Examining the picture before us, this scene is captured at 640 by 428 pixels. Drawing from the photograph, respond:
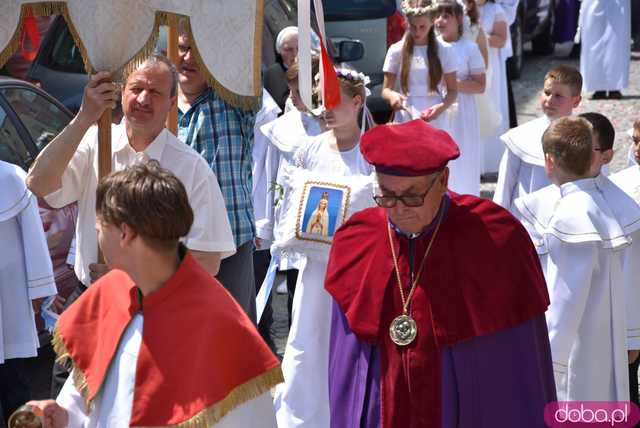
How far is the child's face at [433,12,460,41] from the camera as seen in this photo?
10562 millimetres

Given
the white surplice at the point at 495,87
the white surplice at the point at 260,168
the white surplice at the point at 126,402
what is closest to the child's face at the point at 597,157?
the white surplice at the point at 260,168

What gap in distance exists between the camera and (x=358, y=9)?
1354 centimetres

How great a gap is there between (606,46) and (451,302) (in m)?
12.2

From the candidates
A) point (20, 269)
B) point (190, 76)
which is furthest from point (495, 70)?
point (20, 269)

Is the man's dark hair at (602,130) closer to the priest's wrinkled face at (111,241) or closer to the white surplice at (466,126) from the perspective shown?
the priest's wrinkled face at (111,241)

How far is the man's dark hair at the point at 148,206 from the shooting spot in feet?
12.4

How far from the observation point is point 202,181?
5520 millimetres

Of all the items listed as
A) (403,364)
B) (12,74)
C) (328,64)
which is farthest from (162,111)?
(12,74)

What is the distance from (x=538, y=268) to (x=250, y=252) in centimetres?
216

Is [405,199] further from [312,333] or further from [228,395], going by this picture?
[312,333]

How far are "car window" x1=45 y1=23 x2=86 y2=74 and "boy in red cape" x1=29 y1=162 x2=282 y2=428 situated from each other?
7123 mm

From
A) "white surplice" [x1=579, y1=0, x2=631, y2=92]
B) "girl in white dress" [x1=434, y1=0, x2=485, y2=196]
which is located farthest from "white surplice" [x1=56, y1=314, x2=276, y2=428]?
"white surplice" [x1=579, y1=0, x2=631, y2=92]

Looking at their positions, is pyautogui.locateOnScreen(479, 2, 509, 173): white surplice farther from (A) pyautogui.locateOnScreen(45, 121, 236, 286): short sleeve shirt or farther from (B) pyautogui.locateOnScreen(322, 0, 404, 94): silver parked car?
(A) pyautogui.locateOnScreen(45, 121, 236, 286): short sleeve shirt

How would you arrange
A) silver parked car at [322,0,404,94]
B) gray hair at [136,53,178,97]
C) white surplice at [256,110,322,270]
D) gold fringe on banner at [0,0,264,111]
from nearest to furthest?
gold fringe on banner at [0,0,264,111]
gray hair at [136,53,178,97]
white surplice at [256,110,322,270]
silver parked car at [322,0,404,94]
